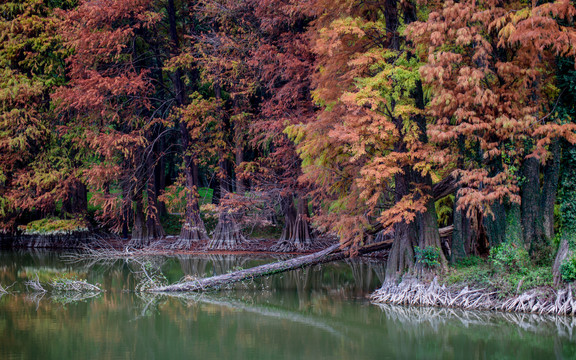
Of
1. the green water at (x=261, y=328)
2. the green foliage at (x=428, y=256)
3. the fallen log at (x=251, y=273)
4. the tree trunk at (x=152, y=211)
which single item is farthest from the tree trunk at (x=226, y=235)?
the green foliage at (x=428, y=256)

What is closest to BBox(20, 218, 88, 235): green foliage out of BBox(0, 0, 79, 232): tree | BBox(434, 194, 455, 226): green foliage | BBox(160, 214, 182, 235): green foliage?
BBox(0, 0, 79, 232): tree

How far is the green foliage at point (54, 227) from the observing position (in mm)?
26359

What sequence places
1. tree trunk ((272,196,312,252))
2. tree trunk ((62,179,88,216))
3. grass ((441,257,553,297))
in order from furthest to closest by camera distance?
tree trunk ((62,179,88,216)), tree trunk ((272,196,312,252)), grass ((441,257,553,297))

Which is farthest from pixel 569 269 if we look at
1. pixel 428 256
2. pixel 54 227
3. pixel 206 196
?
pixel 206 196

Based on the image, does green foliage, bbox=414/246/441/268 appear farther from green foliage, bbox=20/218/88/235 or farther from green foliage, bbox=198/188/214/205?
green foliage, bbox=20/218/88/235

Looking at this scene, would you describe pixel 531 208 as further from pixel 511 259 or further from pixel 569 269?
pixel 569 269

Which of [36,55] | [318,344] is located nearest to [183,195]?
[36,55]

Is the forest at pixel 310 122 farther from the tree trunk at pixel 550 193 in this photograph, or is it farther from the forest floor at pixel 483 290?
the forest floor at pixel 483 290

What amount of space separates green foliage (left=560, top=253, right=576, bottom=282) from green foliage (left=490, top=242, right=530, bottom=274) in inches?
39.8

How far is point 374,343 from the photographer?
11297 millimetres

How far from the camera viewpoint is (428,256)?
14.4 metres

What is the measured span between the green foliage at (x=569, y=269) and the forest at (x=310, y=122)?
0.15ft

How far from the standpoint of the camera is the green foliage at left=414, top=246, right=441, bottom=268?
14320 mm

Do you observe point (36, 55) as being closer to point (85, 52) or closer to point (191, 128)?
point (85, 52)
